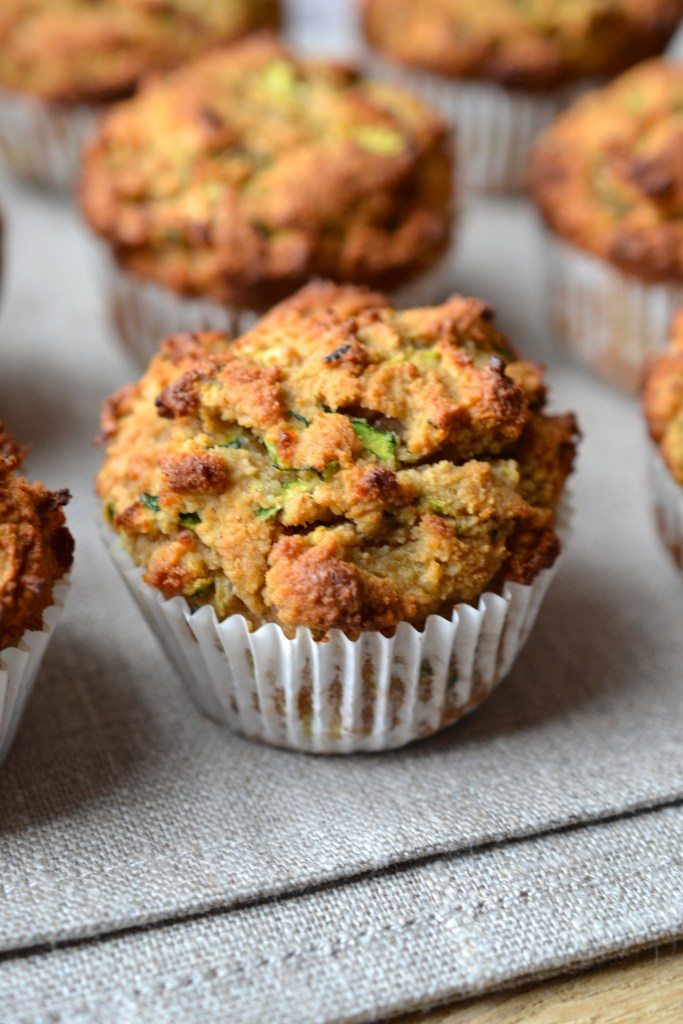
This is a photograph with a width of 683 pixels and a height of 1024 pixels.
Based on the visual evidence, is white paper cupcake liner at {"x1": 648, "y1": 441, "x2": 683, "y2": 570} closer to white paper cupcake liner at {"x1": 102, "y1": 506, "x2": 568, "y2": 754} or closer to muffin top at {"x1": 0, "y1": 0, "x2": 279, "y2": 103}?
white paper cupcake liner at {"x1": 102, "y1": 506, "x2": 568, "y2": 754}

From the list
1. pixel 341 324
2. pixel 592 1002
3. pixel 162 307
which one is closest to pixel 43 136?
pixel 162 307

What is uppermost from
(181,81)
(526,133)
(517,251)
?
→ (181,81)

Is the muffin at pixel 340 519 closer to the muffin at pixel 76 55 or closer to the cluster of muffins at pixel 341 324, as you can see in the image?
the cluster of muffins at pixel 341 324

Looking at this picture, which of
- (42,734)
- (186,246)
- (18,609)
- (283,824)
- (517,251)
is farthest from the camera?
(517,251)

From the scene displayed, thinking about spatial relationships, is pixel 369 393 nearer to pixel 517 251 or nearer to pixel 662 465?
pixel 662 465

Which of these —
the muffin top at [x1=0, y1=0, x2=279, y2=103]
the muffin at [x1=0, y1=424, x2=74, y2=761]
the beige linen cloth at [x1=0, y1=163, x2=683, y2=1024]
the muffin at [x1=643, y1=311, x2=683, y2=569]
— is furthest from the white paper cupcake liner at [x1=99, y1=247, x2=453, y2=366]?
the muffin at [x1=0, y1=424, x2=74, y2=761]

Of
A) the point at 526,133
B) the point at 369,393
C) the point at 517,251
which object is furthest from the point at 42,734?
the point at 526,133

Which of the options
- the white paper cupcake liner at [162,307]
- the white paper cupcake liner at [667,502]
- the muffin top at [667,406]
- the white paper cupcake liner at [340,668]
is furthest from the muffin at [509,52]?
the white paper cupcake liner at [340,668]

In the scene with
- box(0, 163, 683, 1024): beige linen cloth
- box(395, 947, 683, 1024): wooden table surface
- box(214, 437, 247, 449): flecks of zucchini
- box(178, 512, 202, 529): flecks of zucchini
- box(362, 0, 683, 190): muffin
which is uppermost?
→ box(362, 0, 683, 190): muffin
